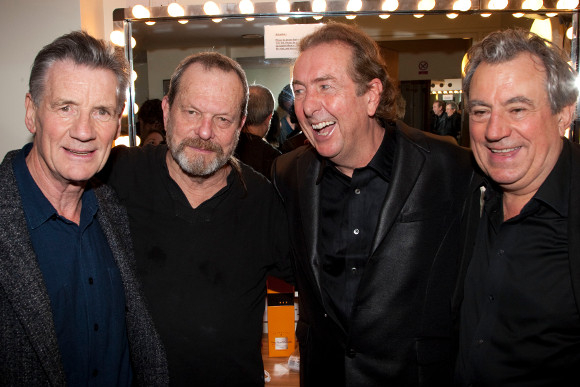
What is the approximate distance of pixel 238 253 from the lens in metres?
1.75

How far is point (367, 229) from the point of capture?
1722mm

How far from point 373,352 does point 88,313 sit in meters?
0.98

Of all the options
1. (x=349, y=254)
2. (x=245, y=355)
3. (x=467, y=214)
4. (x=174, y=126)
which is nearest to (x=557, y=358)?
(x=467, y=214)

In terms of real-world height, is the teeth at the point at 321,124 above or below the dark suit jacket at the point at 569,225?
above

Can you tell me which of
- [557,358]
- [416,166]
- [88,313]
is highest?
[416,166]

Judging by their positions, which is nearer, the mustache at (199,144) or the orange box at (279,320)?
the mustache at (199,144)

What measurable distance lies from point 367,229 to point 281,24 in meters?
1.50

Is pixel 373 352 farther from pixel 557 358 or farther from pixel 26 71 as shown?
pixel 26 71

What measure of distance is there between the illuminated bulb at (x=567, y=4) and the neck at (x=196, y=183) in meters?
2.20

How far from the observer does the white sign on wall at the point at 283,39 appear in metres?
2.62

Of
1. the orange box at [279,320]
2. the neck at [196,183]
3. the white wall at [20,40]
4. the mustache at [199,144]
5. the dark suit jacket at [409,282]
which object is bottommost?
the orange box at [279,320]

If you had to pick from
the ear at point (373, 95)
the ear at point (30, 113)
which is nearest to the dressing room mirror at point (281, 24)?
the ear at point (373, 95)

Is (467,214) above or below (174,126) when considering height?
below

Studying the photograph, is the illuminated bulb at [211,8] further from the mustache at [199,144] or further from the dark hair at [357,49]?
the mustache at [199,144]
